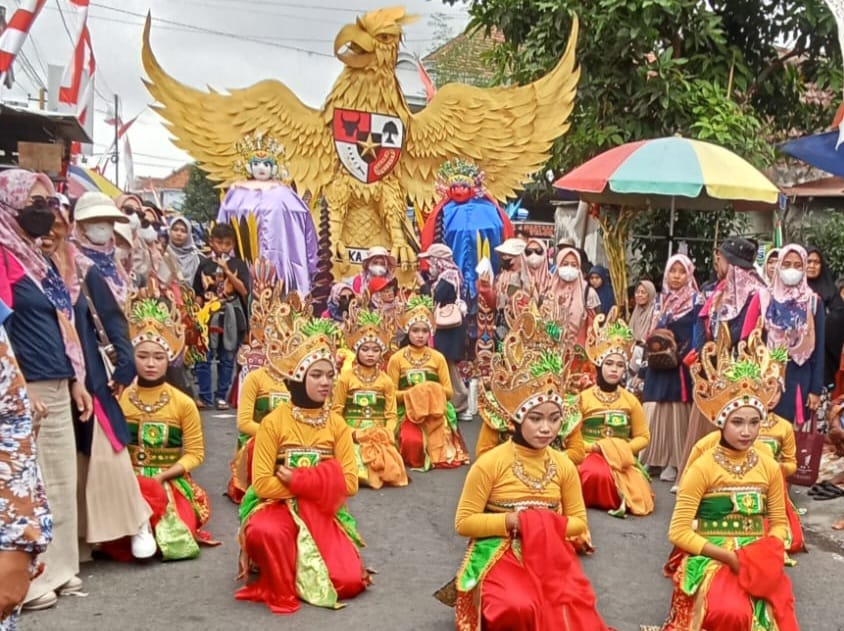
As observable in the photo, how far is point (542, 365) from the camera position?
3.91m

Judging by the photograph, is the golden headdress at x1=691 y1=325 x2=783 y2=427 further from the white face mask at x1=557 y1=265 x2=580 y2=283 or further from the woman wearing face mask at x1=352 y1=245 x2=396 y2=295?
the woman wearing face mask at x1=352 y1=245 x2=396 y2=295

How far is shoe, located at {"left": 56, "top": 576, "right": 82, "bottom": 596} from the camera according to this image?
14.6 ft

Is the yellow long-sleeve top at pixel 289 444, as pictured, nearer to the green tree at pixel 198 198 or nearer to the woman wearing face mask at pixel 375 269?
the woman wearing face mask at pixel 375 269

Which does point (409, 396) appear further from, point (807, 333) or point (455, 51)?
point (455, 51)

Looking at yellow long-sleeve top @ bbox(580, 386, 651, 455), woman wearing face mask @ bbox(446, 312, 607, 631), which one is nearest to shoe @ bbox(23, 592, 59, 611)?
woman wearing face mask @ bbox(446, 312, 607, 631)

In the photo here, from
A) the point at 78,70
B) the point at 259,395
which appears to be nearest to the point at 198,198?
the point at 78,70

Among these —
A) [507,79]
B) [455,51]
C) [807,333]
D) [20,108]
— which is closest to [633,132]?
[507,79]

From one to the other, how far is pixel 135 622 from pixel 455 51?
78.0ft

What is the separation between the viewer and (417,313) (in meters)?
7.40

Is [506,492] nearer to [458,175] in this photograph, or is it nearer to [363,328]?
[363,328]

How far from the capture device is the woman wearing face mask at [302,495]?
4398mm

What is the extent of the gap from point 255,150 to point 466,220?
8.06 ft

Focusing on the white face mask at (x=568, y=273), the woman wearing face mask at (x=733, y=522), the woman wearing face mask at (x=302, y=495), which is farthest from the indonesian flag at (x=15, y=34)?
the woman wearing face mask at (x=733, y=522)

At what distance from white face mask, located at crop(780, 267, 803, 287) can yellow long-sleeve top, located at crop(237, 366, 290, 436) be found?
3429mm
